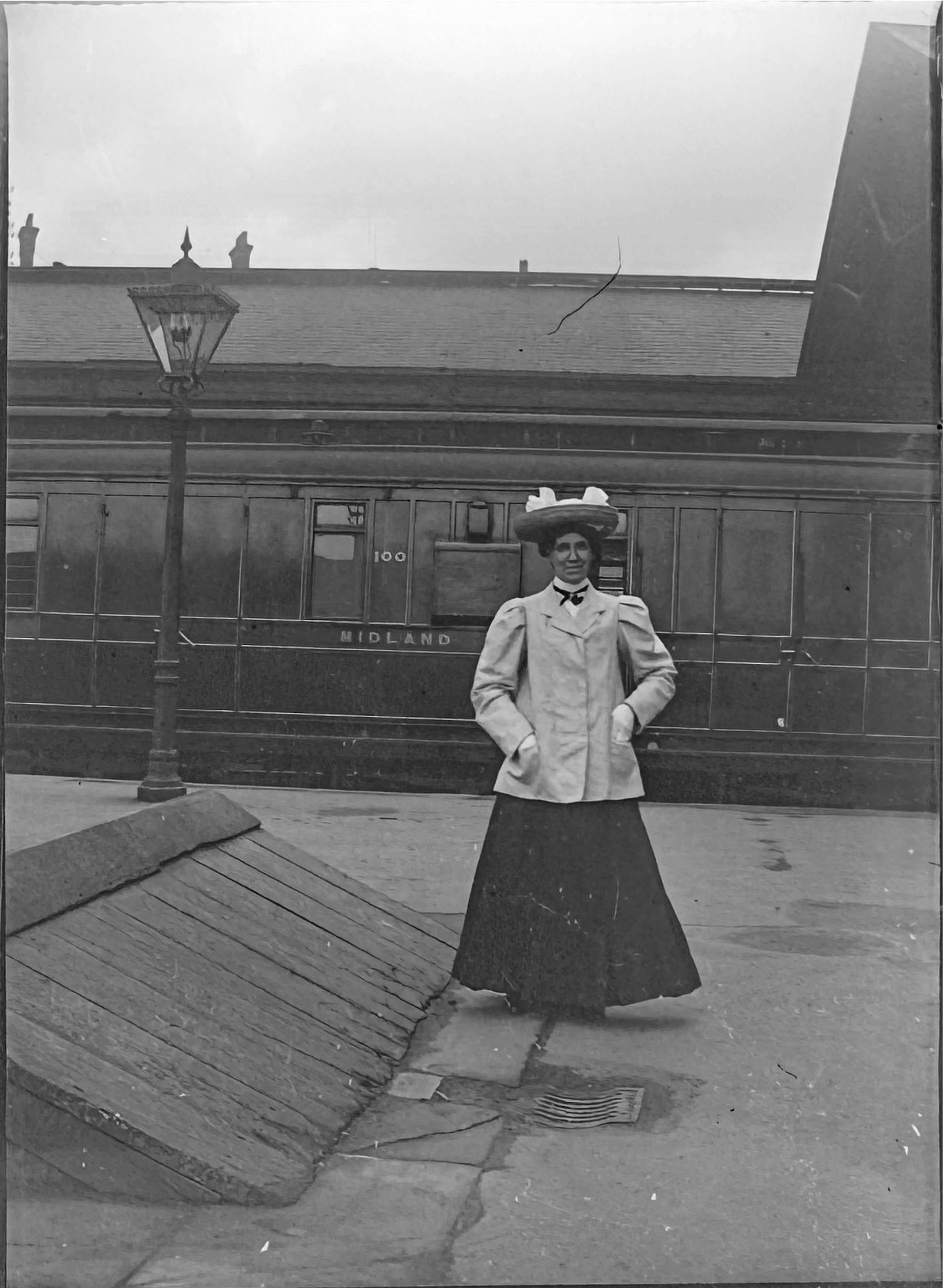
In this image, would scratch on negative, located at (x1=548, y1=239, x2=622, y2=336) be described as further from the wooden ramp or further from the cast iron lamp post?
the wooden ramp

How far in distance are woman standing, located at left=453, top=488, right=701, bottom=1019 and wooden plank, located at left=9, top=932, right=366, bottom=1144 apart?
0.47 metres

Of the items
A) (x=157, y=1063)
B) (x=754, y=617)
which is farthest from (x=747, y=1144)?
(x=157, y=1063)

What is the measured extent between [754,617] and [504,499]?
0.71 meters

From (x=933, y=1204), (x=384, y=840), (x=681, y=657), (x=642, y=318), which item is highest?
(x=642, y=318)

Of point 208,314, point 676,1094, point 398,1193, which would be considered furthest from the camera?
point 208,314

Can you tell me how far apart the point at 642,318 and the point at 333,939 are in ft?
5.80

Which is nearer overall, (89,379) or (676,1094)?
(676,1094)

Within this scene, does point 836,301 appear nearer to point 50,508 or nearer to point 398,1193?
point 50,508

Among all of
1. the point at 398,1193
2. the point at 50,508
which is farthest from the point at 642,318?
the point at 398,1193

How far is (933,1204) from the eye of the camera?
2.61m

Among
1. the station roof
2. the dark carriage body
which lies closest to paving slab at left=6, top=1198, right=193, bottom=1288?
the dark carriage body

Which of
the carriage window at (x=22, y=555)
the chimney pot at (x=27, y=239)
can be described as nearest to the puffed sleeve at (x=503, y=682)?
the carriage window at (x=22, y=555)

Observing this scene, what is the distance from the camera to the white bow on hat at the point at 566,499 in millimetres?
2750

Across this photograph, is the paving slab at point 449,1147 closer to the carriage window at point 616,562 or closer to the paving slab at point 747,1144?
the paving slab at point 747,1144
